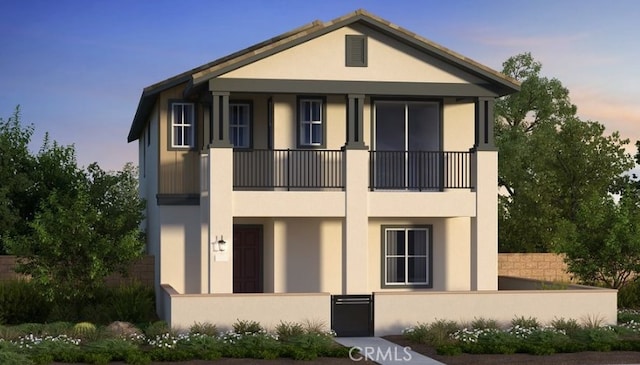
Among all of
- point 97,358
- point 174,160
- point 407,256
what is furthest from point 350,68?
point 97,358

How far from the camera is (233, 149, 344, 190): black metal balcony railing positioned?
27.0m

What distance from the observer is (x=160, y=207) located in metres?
28.2

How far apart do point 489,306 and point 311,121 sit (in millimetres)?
7107

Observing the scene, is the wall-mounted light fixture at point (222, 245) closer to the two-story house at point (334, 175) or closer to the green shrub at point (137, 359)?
the two-story house at point (334, 175)

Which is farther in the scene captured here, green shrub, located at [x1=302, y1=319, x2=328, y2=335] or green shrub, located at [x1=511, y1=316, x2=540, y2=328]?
green shrub, located at [x1=511, y1=316, x2=540, y2=328]

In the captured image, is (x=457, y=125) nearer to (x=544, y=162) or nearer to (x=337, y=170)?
(x=337, y=170)

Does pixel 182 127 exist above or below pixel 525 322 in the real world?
above

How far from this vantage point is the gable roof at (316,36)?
2567cm

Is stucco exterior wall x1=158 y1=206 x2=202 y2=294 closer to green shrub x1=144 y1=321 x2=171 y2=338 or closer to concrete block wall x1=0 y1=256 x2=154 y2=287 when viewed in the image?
concrete block wall x1=0 y1=256 x2=154 y2=287

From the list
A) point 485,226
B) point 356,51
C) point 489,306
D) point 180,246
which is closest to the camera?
point 489,306

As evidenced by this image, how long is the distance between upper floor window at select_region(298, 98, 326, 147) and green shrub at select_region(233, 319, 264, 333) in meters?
6.45

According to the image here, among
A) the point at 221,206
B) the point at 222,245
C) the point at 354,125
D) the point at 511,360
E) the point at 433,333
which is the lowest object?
the point at 511,360

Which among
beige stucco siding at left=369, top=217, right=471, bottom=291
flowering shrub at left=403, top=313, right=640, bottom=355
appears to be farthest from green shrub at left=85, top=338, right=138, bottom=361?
beige stucco siding at left=369, top=217, right=471, bottom=291

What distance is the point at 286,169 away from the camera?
2720 centimetres
